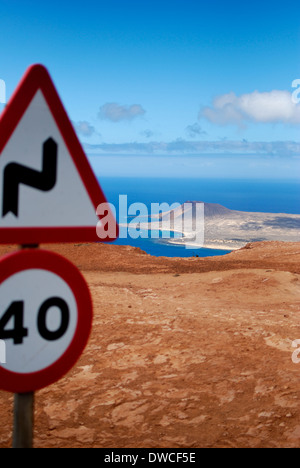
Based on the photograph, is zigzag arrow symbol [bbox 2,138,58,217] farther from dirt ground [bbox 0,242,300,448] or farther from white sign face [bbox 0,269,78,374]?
dirt ground [bbox 0,242,300,448]

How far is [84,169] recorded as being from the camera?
6.58ft

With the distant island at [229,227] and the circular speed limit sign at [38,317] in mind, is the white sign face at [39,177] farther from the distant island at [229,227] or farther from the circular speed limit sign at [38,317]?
the distant island at [229,227]

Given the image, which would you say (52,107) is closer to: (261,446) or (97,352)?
(261,446)

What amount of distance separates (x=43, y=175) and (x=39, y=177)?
0.07ft

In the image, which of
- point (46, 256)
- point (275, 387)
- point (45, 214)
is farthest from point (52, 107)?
point (275, 387)

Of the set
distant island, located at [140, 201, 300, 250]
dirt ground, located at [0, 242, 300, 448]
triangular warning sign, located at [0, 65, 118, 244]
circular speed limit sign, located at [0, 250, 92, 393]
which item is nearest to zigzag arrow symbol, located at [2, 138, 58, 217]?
triangular warning sign, located at [0, 65, 118, 244]

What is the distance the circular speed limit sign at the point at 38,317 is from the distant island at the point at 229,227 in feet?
187

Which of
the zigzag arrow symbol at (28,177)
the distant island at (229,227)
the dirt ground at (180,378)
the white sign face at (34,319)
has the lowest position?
the dirt ground at (180,378)

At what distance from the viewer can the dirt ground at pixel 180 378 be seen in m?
4.06

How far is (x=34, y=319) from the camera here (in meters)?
1.87

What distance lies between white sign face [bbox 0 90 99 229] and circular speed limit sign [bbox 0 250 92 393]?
183mm

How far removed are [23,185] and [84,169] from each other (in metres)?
0.31

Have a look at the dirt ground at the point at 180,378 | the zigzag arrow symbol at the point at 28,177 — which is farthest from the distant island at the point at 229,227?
the zigzag arrow symbol at the point at 28,177

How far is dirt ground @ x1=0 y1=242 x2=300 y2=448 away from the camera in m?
4.06
